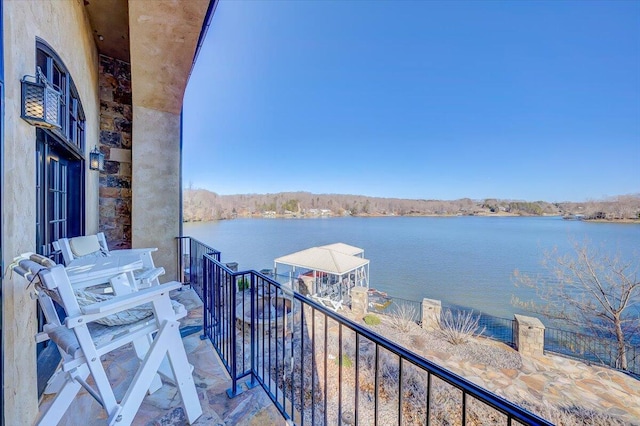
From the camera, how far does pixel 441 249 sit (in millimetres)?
17641

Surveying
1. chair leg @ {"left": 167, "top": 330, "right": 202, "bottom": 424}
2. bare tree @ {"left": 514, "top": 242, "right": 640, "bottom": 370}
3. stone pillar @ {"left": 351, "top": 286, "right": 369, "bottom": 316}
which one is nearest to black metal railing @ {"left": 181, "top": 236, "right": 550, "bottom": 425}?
chair leg @ {"left": 167, "top": 330, "right": 202, "bottom": 424}

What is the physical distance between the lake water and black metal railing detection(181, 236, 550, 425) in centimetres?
621

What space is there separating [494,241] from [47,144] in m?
23.3

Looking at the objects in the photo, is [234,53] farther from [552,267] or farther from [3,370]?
[552,267]

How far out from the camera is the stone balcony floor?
4.75 feet

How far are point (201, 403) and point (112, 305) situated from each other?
986 mm

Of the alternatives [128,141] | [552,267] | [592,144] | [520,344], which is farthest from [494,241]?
[128,141]

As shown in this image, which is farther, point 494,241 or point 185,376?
point 494,241

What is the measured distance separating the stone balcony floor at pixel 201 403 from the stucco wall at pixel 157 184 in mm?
2193

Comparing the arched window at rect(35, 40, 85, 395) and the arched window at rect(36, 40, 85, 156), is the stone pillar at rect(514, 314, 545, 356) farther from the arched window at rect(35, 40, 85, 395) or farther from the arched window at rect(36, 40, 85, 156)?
the arched window at rect(36, 40, 85, 156)

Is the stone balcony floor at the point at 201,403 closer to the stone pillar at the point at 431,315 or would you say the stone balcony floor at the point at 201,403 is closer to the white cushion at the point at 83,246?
the white cushion at the point at 83,246

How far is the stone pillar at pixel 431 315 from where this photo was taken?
6.07 meters

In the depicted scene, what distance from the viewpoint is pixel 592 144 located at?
14.1 m

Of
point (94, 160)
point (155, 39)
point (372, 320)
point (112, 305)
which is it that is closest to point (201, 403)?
point (112, 305)
